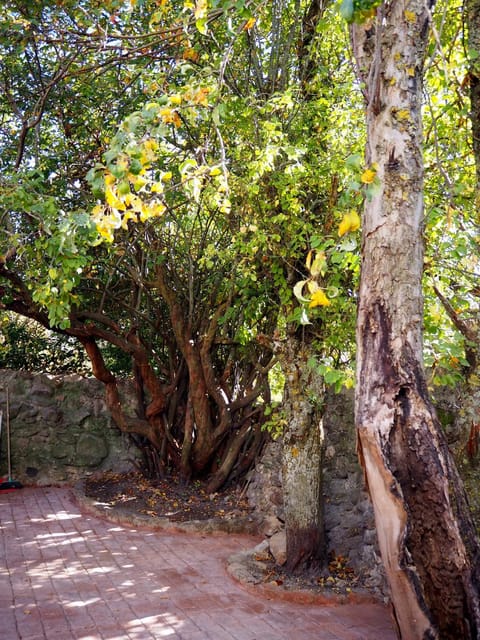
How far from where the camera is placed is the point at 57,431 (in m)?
9.67

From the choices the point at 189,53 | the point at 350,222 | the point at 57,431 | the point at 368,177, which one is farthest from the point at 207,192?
the point at 57,431

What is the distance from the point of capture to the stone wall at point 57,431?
31.1ft

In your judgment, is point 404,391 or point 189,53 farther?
point 189,53

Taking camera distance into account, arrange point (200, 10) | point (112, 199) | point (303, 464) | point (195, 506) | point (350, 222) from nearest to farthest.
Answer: point (350, 222) < point (112, 199) < point (200, 10) < point (303, 464) < point (195, 506)

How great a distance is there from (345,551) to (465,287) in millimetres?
2806

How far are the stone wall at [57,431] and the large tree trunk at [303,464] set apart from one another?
448 centimetres

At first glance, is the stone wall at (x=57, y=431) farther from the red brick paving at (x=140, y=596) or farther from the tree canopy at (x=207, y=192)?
the red brick paving at (x=140, y=596)

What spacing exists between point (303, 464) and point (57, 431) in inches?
209

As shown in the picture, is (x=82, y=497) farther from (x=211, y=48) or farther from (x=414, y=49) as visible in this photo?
(x=414, y=49)

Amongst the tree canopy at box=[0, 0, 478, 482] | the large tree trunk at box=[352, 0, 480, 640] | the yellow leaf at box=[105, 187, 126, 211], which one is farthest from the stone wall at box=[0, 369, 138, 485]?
the large tree trunk at box=[352, 0, 480, 640]

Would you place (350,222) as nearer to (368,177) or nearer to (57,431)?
(368,177)

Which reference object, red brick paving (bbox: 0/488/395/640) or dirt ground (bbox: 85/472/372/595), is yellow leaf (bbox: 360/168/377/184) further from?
dirt ground (bbox: 85/472/372/595)

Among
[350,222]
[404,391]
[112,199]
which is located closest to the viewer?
[350,222]

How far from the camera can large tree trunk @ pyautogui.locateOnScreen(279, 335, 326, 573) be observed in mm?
5574
